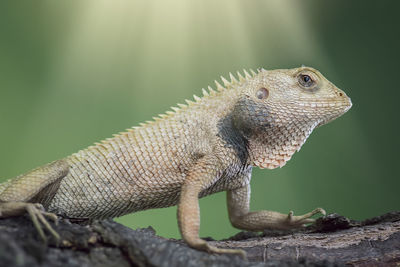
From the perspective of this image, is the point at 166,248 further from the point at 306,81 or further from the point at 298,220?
the point at 306,81

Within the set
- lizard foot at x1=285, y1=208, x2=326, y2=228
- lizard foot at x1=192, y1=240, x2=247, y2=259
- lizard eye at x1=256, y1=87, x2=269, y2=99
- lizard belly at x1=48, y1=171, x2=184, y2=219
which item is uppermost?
lizard eye at x1=256, y1=87, x2=269, y2=99

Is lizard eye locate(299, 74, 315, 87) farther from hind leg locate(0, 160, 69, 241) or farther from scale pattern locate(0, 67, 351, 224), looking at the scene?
hind leg locate(0, 160, 69, 241)

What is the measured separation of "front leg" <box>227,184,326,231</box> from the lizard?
0.48 meters

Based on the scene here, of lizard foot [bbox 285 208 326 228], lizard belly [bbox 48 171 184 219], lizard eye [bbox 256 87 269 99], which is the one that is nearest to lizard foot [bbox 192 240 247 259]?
lizard belly [bbox 48 171 184 219]

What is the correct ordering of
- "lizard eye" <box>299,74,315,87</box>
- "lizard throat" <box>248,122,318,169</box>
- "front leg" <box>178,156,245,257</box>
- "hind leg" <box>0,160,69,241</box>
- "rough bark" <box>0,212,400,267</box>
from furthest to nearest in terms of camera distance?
"lizard eye" <box>299,74,315,87</box> → "lizard throat" <box>248,122,318,169</box> → "front leg" <box>178,156,245,257</box> → "hind leg" <box>0,160,69,241</box> → "rough bark" <box>0,212,400,267</box>

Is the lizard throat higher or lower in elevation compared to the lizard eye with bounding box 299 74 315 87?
lower

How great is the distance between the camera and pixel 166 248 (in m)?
A: 2.53

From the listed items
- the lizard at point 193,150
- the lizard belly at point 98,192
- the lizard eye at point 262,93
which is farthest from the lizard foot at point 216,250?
the lizard eye at point 262,93

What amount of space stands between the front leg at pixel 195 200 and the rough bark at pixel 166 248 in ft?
0.37

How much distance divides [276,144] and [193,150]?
31.4 inches

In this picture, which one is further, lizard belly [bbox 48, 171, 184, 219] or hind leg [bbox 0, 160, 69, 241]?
lizard belly [bbox 48, 171, 184, 219]

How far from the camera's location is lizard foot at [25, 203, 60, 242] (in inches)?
97.1

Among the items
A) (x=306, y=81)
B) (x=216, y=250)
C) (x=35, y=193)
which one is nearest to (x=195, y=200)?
(x=216, y=250)

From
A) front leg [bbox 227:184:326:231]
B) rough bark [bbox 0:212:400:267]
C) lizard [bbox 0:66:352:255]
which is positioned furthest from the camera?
front leg [bbox 227:184:326:231]
